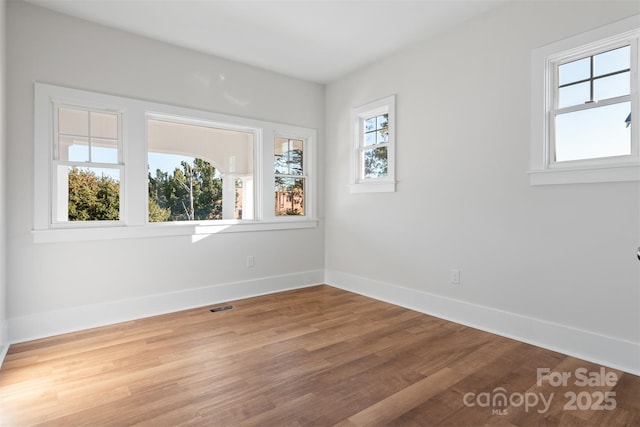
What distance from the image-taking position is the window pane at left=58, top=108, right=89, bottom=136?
10.4 feet

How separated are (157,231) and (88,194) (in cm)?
70

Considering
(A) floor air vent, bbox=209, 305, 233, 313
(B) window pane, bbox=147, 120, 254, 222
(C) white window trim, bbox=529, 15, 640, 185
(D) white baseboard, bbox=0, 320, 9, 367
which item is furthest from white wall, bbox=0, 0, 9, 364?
(C) white window trim, bbox=529, 15, 640, 185

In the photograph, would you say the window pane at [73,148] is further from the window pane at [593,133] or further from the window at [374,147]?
the window pane at [593,133]

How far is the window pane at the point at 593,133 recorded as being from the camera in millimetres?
2408

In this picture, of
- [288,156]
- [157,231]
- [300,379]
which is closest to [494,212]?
[300,379]

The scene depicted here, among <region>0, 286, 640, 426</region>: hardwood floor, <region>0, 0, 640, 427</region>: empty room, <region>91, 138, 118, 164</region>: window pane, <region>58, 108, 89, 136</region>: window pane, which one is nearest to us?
<region>0, 286, 640, 426</region>: hardwood floor

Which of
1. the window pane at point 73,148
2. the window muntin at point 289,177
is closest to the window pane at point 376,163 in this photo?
the window muntin at point 289,177

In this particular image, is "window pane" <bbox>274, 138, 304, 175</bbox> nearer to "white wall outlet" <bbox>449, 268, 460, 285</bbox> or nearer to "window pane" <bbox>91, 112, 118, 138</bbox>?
"window pane" <bbox>91, 112, 118, 138</bbox>

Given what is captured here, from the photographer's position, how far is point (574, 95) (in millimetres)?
2643

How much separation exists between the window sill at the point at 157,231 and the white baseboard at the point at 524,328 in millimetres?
1433

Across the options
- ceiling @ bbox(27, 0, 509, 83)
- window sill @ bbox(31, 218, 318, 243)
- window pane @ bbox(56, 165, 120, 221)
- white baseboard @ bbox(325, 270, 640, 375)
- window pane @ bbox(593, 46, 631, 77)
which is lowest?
white baseboard @ bbox(325, 270, 640, 375)

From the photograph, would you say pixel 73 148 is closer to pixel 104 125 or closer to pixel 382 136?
pixel 104 125

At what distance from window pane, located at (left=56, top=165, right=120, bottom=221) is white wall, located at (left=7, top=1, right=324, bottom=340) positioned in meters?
0.24

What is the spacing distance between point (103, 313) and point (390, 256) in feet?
9.84
